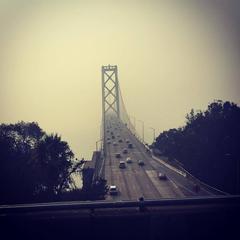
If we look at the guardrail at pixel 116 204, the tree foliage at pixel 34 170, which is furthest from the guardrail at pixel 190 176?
the guardrail at pixel 116 204

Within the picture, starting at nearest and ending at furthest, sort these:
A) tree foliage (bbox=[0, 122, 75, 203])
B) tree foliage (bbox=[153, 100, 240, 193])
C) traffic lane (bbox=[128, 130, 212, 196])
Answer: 1. tree foliage (bbox=[0, 122, 75, 203])
2. traffic lane (bbox=[128, 130, 212, 196])
3. tree foliage (bbox=[153, 100, 240, 193])

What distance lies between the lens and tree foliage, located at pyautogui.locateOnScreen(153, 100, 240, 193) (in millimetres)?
79188

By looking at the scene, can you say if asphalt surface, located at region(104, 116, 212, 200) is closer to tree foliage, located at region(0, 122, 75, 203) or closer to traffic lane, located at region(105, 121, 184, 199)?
traffic lane, located at region(105, 121, 184, 199)

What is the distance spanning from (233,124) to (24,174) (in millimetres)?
52851

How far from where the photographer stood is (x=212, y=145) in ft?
288

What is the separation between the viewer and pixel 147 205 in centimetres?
2398

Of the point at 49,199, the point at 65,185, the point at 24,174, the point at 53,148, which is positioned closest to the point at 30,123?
the point at 53,148

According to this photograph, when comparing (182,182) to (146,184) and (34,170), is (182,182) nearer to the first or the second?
(146,184)

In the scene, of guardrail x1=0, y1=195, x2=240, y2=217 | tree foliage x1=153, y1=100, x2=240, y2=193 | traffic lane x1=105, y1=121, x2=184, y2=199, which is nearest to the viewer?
guardrail x1=0, y1=195, x2=240, y2=217

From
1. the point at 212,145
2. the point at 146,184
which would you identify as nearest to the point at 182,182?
the point at 146,184

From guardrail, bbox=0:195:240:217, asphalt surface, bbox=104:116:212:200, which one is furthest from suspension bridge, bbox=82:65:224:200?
guardrail, bbox=0:195:240:217

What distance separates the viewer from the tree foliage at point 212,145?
79188 millimetres

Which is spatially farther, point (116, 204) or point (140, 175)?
point (140, 175)

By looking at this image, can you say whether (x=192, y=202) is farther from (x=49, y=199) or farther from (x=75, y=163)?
(x=75, y=163)
